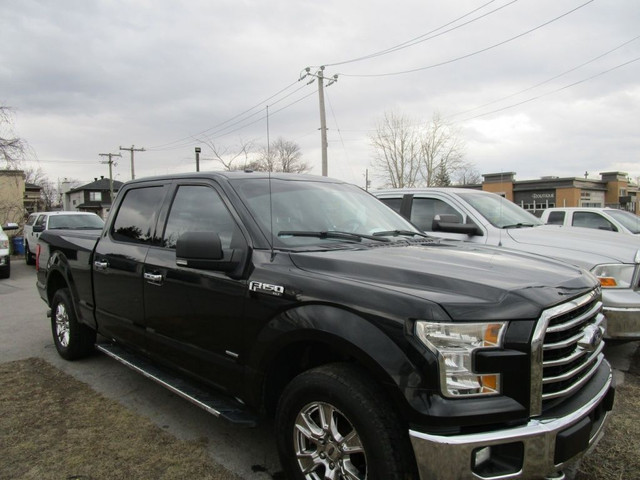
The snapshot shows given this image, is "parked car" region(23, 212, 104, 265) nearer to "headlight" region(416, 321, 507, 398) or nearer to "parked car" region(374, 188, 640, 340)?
"parked car" region(374, 188, 640, 340)

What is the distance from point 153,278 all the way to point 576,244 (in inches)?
171

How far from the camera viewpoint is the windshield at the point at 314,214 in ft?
9.73

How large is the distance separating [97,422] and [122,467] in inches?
31.2

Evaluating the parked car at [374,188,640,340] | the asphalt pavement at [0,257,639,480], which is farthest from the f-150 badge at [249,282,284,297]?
the parked car at [374,188,640,340]

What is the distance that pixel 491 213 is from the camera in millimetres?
6012

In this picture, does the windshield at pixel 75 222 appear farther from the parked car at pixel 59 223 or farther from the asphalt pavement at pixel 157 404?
the asphalt pavement at pixel 157 404

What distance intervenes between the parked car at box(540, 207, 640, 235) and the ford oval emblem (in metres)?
9.51

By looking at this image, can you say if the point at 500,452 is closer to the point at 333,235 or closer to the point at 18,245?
the point at 333,235

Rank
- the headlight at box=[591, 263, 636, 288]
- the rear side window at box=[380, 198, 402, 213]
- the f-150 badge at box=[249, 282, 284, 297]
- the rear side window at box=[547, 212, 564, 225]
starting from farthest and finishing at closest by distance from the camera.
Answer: the rear side window at box=[547, 212, 564, 225], the rear side window at box=[380, 198, 402, 213], the headlight at box=[591, 263, 636, 288], the f-150 badge at box=[249, 282, 284, 297]

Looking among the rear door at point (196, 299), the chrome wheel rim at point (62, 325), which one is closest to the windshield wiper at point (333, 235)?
the rear door at point (196, 299)

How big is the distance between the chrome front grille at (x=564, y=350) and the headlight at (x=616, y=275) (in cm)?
237

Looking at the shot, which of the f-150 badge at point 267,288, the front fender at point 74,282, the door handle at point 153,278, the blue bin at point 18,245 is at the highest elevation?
the f-150 badge at point 267,288

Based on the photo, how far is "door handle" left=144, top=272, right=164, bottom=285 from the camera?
3430 millimetres

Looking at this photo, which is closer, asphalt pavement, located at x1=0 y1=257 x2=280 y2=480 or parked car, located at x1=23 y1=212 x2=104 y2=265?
asphalt pavement, located at x1=0 y1=257 x2=280 y2=480
